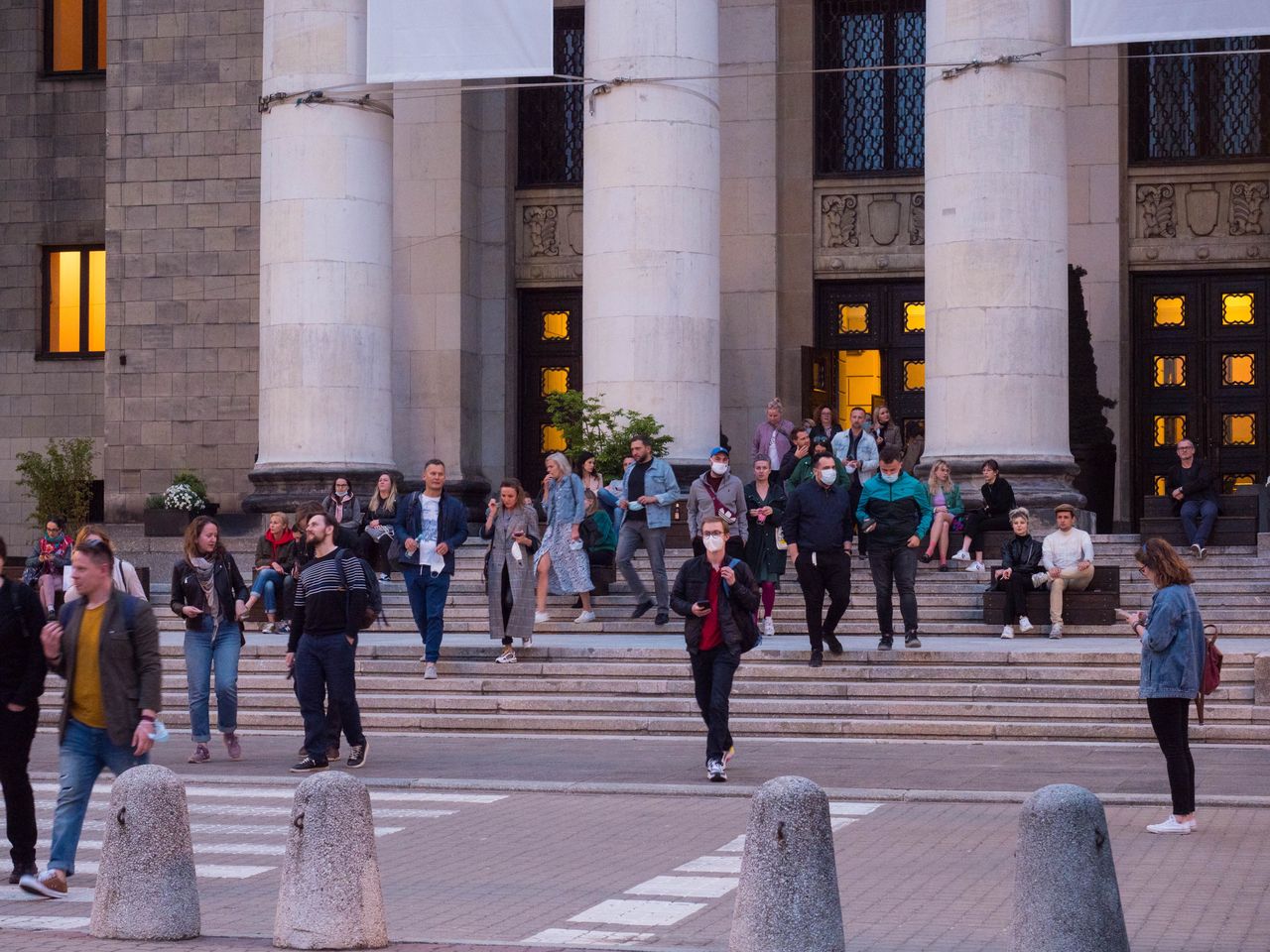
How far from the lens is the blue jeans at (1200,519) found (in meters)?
24.2

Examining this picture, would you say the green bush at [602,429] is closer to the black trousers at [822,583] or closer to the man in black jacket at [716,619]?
the black trousers at [822,583]

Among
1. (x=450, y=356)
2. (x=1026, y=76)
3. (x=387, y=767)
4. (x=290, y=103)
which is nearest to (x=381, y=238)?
(x=290, y=103)

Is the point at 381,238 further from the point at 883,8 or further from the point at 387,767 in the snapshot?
the point at 387,767

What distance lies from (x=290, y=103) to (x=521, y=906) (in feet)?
62.8

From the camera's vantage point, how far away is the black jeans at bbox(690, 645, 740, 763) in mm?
14969

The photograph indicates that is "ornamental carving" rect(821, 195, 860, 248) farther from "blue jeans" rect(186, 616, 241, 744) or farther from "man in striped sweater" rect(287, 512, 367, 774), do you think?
"man in striped sweater" rect(287, 512, 367, 774)

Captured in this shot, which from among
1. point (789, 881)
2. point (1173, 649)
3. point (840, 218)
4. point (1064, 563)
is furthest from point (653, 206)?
point (789, 881)

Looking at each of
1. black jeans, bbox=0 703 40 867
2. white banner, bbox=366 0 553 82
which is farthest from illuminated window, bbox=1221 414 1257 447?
black jeans, bbox=0 703 40 867

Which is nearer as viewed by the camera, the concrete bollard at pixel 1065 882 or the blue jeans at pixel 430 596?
the concrete bollard at pixel 1065 882

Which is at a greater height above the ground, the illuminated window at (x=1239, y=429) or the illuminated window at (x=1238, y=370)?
the illuminated window at (x=1238, y=370)

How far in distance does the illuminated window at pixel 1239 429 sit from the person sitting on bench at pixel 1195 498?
7534 millimetres

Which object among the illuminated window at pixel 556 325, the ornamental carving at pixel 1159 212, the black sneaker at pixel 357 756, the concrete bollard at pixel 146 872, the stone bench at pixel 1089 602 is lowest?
the black sneaker at pixel 357 756

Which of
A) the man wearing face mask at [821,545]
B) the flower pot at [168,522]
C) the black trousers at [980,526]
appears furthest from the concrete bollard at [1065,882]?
the flower pot at [168,522]

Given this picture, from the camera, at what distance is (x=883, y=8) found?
32.8 meters
